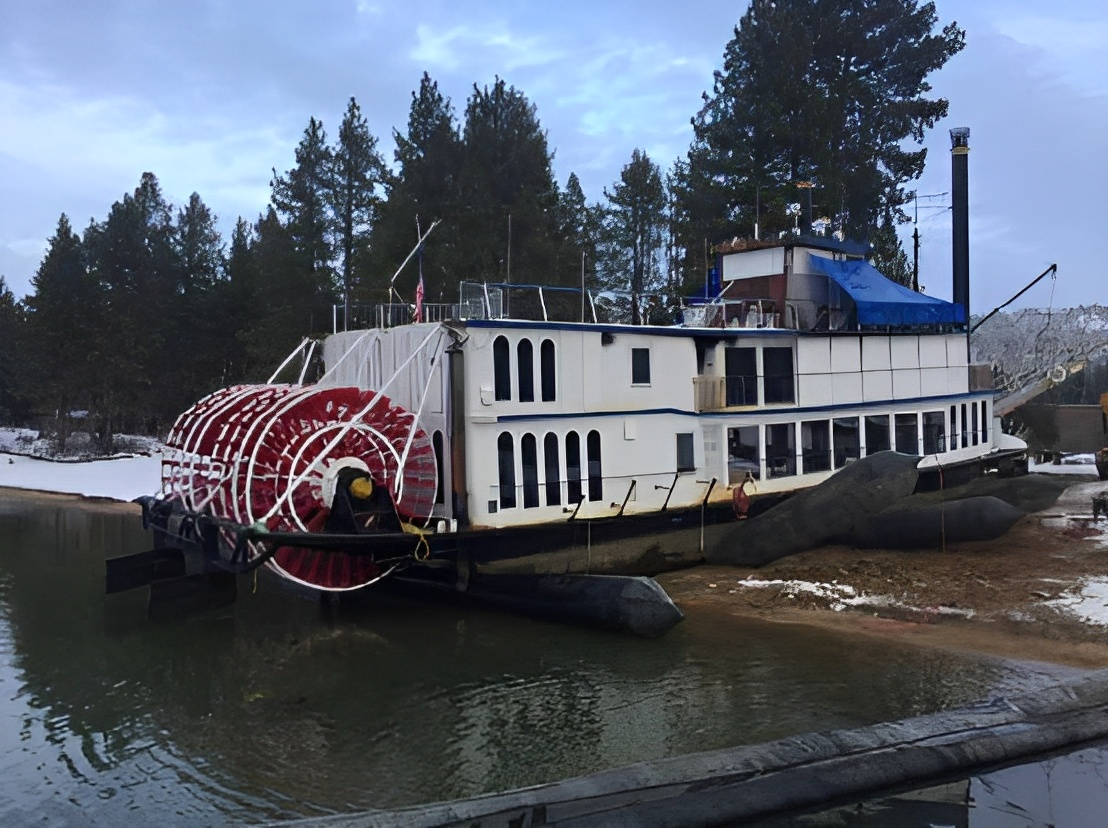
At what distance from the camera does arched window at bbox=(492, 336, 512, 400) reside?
1430cm

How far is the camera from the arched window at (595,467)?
1530cm

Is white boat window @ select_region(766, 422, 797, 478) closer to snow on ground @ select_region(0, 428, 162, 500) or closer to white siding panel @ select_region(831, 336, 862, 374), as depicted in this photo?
white siding panel @ select_region(831, 336, 862, 374)

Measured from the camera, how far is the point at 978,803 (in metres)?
7.71

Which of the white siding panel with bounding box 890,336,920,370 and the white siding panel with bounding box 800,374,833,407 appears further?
the white siding panel with bounding box 890,336,920,370

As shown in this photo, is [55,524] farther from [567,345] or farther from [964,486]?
[964,486]

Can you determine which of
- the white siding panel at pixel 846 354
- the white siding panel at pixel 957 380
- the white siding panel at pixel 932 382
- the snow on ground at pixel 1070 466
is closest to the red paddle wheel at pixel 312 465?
the white siding panel at pixel 846 354

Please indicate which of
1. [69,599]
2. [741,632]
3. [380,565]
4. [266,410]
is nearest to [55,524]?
[69,599]

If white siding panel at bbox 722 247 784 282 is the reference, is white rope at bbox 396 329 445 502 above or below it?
below

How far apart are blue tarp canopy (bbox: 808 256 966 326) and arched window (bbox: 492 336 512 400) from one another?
8.46m

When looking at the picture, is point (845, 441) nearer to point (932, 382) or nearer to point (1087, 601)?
point (932, 382)

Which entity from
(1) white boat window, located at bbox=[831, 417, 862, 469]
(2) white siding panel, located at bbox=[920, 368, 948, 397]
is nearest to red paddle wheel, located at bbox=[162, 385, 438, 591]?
(1) white boat window, located at bbox=[831, 417, 862, 469]

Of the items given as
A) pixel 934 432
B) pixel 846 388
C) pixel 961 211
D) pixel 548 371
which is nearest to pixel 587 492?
pixel 548 371

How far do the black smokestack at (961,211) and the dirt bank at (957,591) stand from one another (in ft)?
27.1

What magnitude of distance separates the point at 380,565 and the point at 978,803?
854cm
